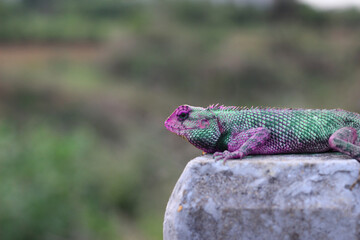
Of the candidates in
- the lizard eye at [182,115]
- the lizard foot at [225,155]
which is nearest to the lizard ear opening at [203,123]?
the lizard eye at [182,115]

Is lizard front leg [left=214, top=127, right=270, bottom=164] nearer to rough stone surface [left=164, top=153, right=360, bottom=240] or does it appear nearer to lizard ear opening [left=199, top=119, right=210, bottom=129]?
rough stone surface [left=164, top=153, right=360, bottom=240]

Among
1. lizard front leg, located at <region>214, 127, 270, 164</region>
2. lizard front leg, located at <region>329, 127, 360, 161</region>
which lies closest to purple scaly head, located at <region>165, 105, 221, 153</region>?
lizard front leg, located at <region>214, 127, 270, 164</region>

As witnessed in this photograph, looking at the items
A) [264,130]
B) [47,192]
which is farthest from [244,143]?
[47,192]

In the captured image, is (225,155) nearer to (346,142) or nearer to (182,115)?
(182,115)

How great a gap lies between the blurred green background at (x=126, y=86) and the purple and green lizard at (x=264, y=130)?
558cm

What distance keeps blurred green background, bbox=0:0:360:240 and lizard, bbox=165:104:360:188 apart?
557 centimetres

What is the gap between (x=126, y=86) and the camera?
21109 mm

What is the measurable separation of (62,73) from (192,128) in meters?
19.9

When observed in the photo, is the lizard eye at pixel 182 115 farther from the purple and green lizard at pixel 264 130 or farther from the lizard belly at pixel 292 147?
the lizard belly at pixel 292 147

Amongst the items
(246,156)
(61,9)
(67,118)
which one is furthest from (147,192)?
(61,9)

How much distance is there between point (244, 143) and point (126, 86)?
1783 centimetres

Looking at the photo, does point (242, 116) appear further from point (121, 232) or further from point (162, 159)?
point (162, 159)

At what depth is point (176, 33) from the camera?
78.6ft

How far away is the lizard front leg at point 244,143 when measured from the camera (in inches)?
136
